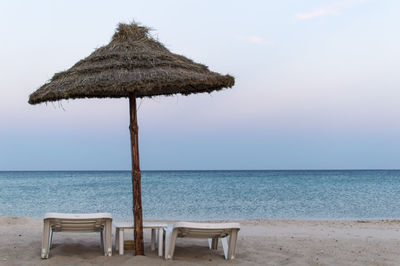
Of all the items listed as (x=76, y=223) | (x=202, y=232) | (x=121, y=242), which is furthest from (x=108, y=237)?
(x=202, y=232)

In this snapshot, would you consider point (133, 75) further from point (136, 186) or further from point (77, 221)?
point (77, 221)

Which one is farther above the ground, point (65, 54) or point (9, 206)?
point (65, 54)

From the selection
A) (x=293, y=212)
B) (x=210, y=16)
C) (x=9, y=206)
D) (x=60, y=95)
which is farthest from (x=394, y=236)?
(x=9, y=206)

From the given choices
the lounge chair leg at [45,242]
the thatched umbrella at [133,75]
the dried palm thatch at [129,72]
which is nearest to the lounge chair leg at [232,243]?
the thatched umbrella at [133,75]

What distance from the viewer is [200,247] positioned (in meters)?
6.10

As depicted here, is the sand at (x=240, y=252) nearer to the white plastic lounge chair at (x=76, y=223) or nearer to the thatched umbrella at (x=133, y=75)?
the white plastic lounge chair at (x=76, y=223)

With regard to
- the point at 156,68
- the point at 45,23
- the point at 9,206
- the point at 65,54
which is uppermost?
the point at 45,23

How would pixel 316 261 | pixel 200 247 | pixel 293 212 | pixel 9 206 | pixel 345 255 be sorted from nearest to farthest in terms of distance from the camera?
pixel 316 261, pixel 345 255, pixel 200 247, pixel 293 212, pixel 9 206

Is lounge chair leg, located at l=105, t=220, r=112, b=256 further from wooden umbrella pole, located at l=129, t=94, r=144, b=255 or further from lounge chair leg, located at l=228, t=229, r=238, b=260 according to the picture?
lounge chair leg, located at l=228, t=229, r=238, b=260

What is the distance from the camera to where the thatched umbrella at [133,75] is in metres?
4.79

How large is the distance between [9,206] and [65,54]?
10454mm

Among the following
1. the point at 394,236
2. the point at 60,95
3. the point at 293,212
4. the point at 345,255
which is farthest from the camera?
the point at 293,212

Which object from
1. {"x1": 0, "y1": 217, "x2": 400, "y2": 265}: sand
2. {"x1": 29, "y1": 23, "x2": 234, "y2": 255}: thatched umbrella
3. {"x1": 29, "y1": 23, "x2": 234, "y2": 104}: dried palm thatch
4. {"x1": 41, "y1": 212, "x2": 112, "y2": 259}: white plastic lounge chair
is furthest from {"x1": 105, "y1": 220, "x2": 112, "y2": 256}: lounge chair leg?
{"x1": 29, "y1": 23, "x2": 234, "y2": 104}: dried palm thatch

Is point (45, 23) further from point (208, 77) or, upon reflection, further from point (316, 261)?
point (316, 261)
